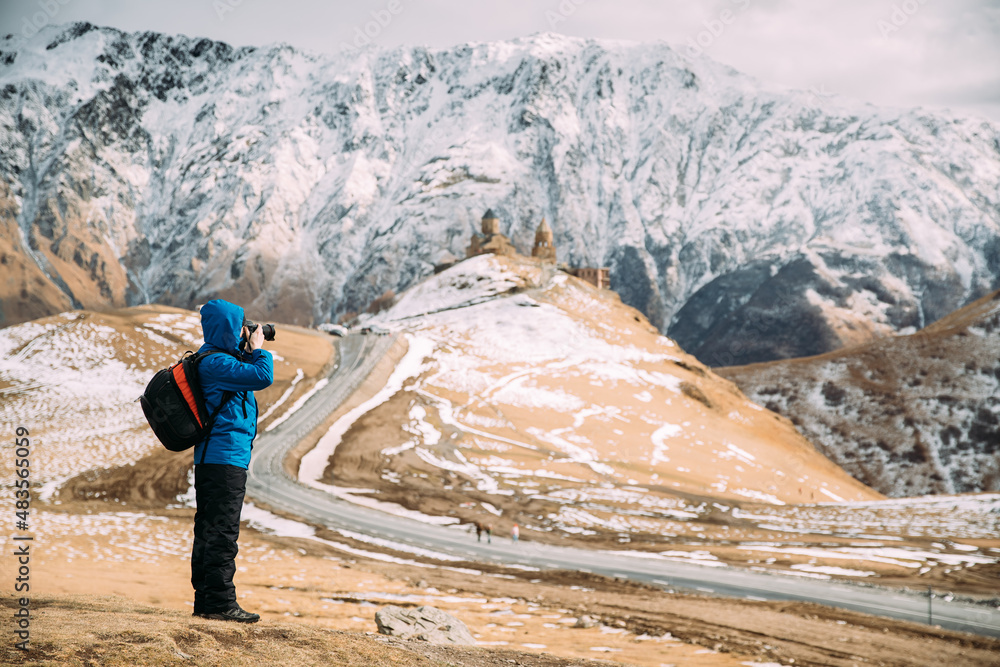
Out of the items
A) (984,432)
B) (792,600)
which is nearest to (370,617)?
(792,600)

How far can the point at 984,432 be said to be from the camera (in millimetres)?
115312

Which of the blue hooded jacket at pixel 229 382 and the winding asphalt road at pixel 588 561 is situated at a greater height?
the blue hooded jacket at pixel 229 382

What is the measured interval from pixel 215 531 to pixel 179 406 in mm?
1600

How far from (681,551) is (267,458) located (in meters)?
32.3

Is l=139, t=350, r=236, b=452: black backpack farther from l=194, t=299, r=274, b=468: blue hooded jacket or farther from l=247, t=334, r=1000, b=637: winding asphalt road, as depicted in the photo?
l=247, t=334, r=1000, b=637: winding asphalt road

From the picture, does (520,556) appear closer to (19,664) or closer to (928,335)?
(19,664)

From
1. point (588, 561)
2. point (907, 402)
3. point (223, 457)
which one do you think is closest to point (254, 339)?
point (223, 457)

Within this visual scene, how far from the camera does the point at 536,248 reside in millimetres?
150875

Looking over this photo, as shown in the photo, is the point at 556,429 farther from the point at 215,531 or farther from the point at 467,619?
the point at 215,531

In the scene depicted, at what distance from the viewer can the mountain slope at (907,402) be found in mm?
111438

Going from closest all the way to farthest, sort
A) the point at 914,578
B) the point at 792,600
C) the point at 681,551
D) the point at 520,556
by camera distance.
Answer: the point at 792,600 < the point at 914,578 < the point at 520,556 < the point at 681,551

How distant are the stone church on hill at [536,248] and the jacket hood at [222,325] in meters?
128

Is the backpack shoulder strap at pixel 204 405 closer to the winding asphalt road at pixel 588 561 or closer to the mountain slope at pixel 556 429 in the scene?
the winding asphalt road at pixel 588 561

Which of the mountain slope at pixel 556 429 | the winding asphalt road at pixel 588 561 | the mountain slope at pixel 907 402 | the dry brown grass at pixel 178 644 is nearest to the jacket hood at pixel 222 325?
the dry brown grass at pixel 178 644
